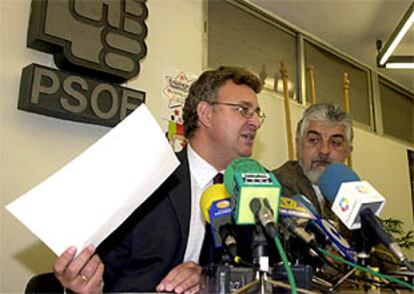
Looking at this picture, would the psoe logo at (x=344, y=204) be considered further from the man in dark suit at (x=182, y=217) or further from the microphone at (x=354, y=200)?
the man in dark suit at (x=182, y=217)

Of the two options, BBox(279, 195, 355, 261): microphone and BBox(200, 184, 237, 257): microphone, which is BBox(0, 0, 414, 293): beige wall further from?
BBox(279, 195, 355, 261): microphone

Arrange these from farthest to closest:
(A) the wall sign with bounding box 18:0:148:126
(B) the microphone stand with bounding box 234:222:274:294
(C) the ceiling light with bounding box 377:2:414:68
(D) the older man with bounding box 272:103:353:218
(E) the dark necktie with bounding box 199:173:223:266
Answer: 1. (C) the ceiling light with bounding box 377:2:414:68
2. (D) the older man with bounding box 272:103:353:218
3. (A) the wall sign with bounding box 18:0:148:126
4. (E) the dark necktie with bounding box 199:173:223:266
5. (B) the microphone stand with bounding box 234:222:274:294

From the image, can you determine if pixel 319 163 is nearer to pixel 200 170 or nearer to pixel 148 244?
pixel 200 170

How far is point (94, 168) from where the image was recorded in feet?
2.47

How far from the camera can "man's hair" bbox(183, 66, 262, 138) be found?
1683mm

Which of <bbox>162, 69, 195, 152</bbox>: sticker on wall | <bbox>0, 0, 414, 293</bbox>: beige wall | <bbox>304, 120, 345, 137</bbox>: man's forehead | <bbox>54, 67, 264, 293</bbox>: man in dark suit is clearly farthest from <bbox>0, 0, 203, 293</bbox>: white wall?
<bbox>304, 120, 345, 137</bbox>: man's forehead

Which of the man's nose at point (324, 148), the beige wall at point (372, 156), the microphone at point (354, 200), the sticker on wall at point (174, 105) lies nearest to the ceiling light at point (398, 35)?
the beige wall at point (372, 156)

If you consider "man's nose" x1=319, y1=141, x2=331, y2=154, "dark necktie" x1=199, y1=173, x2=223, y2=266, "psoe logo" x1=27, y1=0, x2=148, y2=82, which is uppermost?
"psoe logo" x1=27, y1=0, x2=148, y2=82

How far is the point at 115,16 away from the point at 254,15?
4.05ft

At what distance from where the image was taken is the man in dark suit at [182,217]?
0.90 m

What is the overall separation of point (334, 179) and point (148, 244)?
1.93ft

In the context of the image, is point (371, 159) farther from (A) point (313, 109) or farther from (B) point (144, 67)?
(B) point (144, 67)

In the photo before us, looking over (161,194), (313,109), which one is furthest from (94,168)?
(313,109)

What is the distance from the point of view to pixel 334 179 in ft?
2.93
